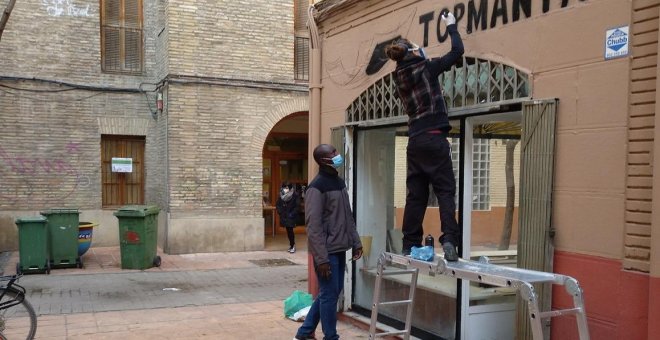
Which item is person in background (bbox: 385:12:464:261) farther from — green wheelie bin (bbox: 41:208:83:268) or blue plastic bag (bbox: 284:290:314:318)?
green wheelie bin (bbox: 41:208:83:268)

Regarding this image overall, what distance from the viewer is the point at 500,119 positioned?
4.66 m

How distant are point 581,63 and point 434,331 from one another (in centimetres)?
281

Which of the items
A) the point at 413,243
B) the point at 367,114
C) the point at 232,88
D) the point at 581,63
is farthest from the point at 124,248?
the point at 581,63

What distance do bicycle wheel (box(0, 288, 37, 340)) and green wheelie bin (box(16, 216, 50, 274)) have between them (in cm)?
330

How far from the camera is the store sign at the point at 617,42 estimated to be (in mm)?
3502

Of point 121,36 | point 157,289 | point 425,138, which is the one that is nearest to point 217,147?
point 121,36

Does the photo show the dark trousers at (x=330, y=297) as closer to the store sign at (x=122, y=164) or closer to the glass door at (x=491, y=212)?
the glass door at (x=491, y=212)

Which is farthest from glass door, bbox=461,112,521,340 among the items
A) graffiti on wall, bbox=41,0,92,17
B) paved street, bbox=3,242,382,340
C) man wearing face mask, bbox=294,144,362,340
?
graffiti on wall, bbox=41,0,92,17

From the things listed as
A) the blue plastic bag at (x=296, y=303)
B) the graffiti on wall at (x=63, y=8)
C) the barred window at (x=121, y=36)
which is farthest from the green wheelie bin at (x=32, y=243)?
the blue plastic bag at (x=296, y=303)

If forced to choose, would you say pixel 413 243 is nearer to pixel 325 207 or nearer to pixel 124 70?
pixel 325 207

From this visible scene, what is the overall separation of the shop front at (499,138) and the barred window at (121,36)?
23.5 feet

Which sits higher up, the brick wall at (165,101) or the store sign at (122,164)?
the brick wall at (165,101)

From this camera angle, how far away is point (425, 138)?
4.00 metres

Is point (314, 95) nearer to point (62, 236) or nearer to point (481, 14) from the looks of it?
point (481, 14)
